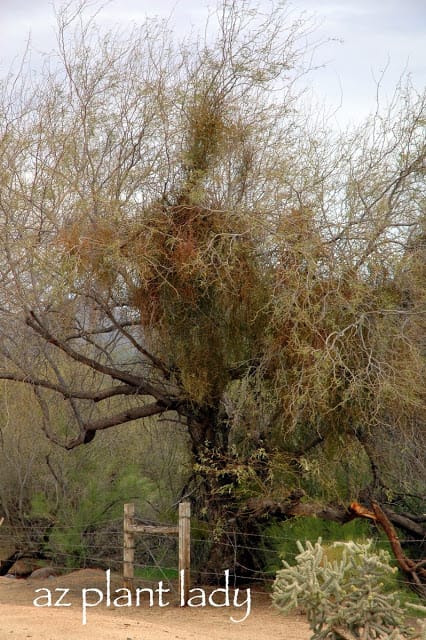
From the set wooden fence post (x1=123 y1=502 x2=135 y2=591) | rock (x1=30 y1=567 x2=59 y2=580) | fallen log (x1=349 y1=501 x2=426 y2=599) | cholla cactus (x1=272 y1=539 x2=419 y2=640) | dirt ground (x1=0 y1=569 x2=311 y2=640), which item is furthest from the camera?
rock (x1=30 y1=567 x2=59 y2=580)

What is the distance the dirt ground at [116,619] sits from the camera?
833 centimetres

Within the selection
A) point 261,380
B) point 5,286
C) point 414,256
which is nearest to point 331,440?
point 261,380

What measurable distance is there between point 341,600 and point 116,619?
3.39 m

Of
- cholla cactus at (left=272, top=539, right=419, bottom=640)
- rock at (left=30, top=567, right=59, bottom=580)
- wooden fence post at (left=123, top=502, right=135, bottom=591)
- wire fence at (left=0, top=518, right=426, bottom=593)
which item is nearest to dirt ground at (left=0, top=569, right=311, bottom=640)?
wooden fence post at (left=123, top=502, right=135, bottom=591)

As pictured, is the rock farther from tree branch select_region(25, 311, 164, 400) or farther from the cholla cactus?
the cholla cactus

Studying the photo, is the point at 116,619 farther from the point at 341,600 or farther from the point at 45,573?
the point at 45,573

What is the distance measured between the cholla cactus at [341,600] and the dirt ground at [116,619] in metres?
1.91

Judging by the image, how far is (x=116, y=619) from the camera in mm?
9570

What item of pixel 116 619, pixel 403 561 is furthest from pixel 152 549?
pixel 116 619

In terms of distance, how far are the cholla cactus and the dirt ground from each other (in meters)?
1.91

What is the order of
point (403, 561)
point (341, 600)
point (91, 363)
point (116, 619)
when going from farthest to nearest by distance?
point (91, 363) → point (403, 561) → point (116, 619) → point (341, 600)

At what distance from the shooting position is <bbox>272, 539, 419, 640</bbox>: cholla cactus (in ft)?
22.6

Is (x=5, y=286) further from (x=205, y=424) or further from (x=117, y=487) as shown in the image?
(x=117, y=487)

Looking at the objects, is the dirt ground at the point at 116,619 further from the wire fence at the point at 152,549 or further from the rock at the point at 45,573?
the rock at the point at 45,573
